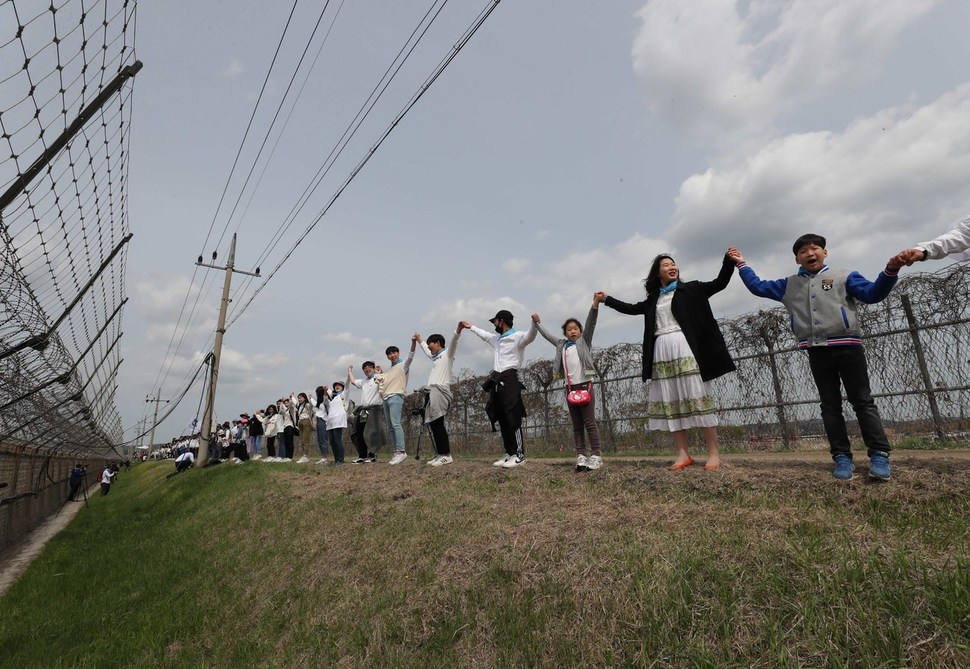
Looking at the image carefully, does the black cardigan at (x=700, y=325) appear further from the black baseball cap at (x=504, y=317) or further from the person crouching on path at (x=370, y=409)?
the person crouching on path at (x=370, y=409)

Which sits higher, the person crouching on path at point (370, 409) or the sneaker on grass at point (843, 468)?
the person crouching on path at point (370, 409)

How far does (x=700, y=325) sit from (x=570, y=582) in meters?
2.77

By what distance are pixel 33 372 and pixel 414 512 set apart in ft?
25.3

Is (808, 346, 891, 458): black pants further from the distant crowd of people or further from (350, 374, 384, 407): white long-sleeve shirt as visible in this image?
(350, 374, 384, 407): white long-sleeve shirt

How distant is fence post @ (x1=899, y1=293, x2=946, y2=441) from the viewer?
6.23 m

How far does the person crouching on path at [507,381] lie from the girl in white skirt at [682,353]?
1.71 metres

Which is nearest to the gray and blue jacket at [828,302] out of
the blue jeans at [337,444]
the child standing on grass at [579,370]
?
the child standing on grass at [579,370]

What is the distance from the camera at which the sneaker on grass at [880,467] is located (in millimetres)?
3117

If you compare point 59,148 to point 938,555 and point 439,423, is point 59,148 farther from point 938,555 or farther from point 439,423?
point 938,555

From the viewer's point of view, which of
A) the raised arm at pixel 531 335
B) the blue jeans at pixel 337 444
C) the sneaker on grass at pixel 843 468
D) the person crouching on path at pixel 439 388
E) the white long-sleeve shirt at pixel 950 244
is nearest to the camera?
the white long-sleeve shirt at pixel 950 244

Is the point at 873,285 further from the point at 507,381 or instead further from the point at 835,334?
the point at 507,381

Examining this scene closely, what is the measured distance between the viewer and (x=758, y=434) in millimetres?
8234

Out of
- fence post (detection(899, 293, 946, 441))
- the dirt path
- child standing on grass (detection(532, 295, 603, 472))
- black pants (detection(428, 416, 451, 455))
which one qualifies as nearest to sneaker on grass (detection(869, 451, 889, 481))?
child standing on grass (detection(532, 295, 603, 472))

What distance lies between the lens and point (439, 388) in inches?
299
